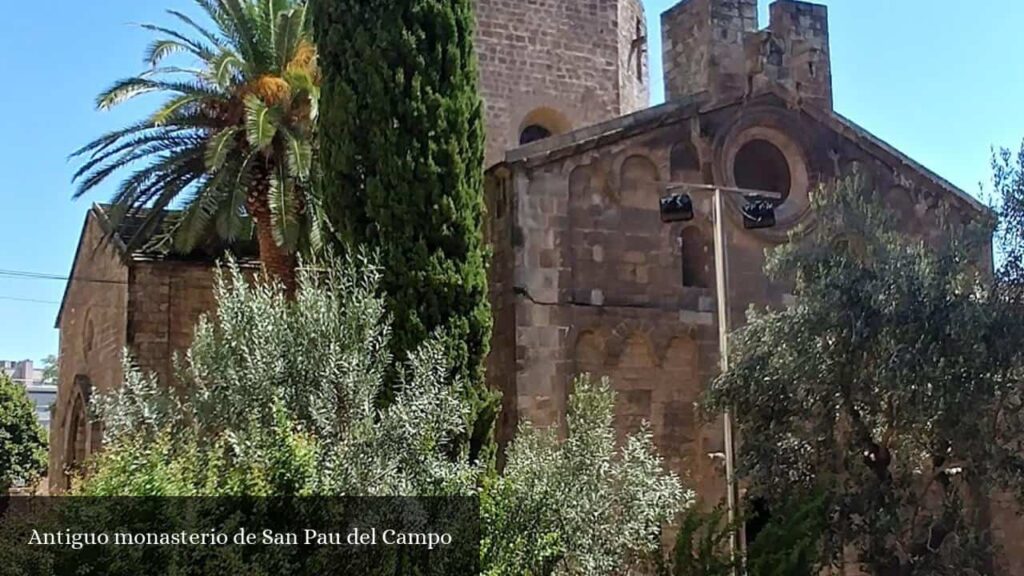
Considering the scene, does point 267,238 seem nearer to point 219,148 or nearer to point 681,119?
point 219,148

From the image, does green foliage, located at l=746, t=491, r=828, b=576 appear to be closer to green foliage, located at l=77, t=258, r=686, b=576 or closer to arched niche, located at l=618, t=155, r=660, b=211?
green foliage, located at l=77, t=258, r=686, b=576

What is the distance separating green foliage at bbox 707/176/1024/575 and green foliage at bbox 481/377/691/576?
1.34 meters

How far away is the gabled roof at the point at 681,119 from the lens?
41.6ft

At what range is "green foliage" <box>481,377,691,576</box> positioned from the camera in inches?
322

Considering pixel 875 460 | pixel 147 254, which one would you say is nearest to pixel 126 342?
pixel 147 254

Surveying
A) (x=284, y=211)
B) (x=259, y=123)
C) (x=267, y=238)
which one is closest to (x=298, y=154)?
(x=259, y=123)

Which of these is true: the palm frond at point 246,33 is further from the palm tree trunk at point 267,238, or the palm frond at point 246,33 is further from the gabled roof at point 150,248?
the gabled roof at point 150,248

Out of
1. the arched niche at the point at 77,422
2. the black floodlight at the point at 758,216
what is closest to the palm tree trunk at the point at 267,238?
the black floodlight at the point at 758,216

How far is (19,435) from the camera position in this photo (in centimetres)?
2897

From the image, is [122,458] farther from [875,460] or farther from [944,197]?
[944,197]

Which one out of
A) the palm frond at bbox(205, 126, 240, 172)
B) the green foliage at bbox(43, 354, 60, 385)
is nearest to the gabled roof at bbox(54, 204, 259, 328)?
the palm frond at bbox(205, 126, 240, 172)

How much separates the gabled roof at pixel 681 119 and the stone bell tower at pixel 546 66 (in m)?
5.63

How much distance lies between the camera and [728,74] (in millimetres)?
13750

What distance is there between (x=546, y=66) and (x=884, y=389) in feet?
38.0
